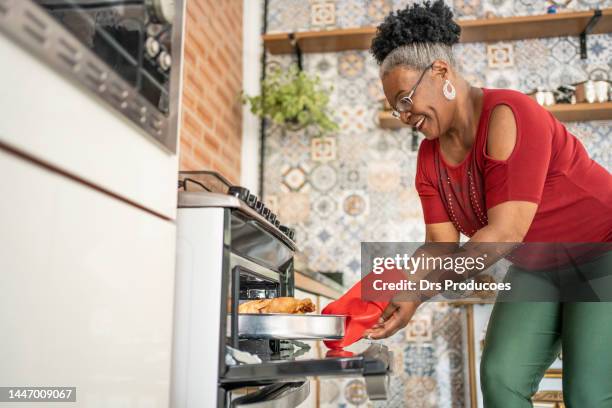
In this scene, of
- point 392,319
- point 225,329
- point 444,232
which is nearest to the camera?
point 225,329

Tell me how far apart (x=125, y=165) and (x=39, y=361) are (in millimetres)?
276

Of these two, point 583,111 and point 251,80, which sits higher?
point 251,80

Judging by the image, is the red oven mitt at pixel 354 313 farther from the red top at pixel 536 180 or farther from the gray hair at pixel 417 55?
the gray hair at pixel 417 55

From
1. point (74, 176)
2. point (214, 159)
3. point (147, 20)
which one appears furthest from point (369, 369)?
point (214, 159)

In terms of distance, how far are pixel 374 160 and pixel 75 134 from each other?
2.57 meters

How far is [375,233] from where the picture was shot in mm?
3088

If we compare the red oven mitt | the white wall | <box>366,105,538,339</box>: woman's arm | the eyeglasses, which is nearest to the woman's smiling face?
the eyeglasses

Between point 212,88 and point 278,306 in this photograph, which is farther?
point 212,88

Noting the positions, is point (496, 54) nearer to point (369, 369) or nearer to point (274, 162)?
point (274, 162)

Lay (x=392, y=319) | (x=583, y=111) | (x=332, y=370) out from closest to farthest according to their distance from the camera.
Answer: (x=332, y=370)
(x=392, y=319)
(x=583, y=111)

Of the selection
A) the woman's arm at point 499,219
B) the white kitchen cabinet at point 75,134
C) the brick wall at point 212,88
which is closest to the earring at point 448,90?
the woman's arm at point 499,219

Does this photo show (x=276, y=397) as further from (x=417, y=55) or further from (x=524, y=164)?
(x=417, y=55)

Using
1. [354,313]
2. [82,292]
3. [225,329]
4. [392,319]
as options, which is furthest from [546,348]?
[82,292]

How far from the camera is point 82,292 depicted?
0.68 metres
